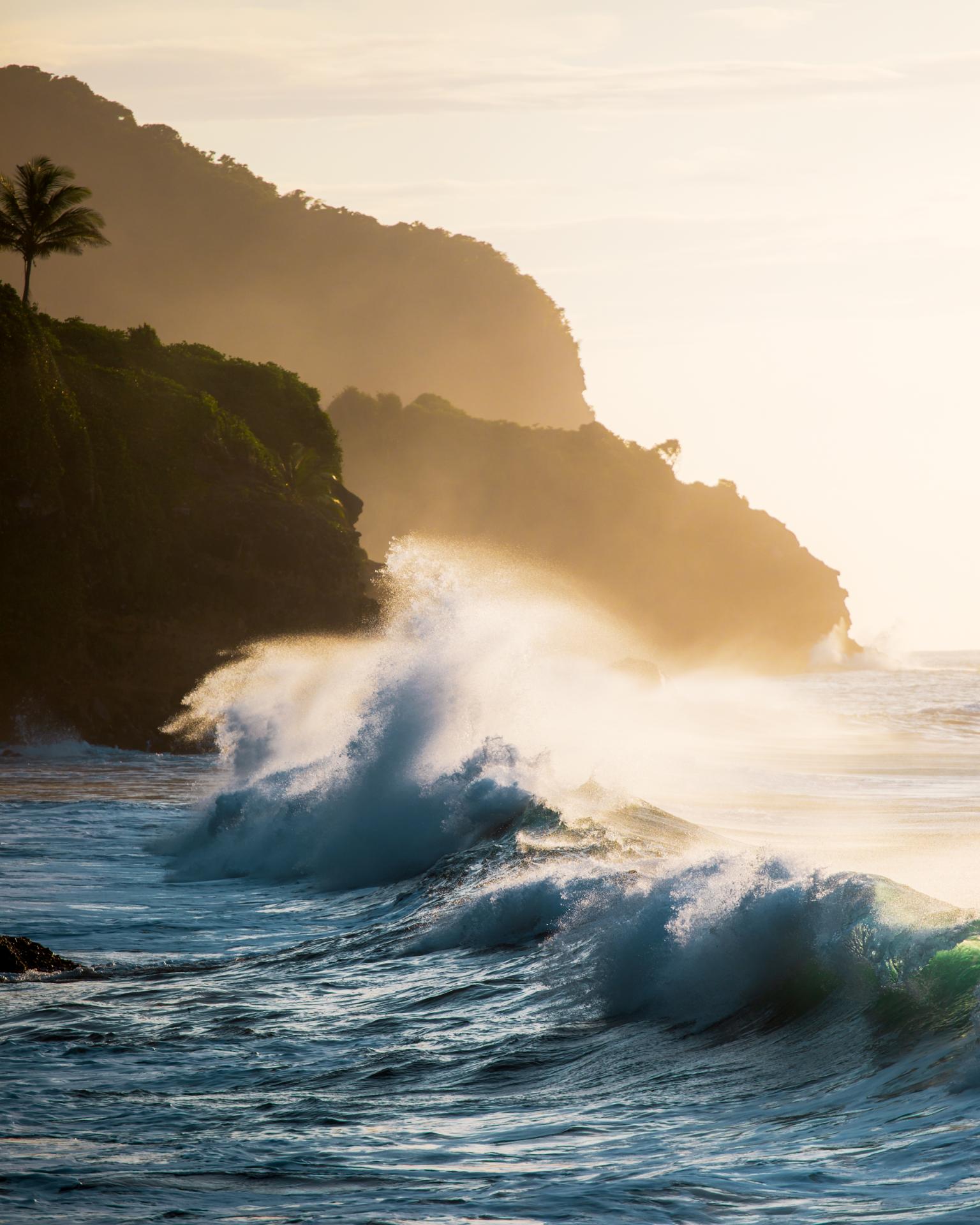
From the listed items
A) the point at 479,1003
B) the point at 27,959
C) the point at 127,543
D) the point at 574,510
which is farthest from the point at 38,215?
the point at 574,510

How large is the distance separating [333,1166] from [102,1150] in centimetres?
93

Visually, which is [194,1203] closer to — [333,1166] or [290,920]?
[333,1166]

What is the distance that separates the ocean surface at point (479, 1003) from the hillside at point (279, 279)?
114650 mm

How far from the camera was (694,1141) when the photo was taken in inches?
191

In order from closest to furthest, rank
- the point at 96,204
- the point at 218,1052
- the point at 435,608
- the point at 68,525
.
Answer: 1. the point at 218,1052
2. the point at 435,608
3. the point at 68,525
4. the point at 96,204

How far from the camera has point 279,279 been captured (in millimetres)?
135125

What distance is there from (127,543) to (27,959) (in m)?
28.4

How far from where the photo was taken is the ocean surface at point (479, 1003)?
4.45 meters

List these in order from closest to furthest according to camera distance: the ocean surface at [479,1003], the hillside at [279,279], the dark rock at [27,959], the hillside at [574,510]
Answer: the ocean surface at [479,1003] → the dark rock at [27,959] → the hillside at [574,510] → the hillside at [279,279]

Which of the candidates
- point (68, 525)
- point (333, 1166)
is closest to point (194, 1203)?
point (333, 1166)

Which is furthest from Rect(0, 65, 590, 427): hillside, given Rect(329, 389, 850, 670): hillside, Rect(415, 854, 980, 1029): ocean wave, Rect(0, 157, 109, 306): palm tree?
Rect(415, 854, 980, 1029): ocean wave

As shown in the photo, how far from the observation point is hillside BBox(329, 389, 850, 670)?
10906 centimetres

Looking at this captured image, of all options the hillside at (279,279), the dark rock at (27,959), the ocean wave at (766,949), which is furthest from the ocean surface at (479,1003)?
the hillside at (279,279)

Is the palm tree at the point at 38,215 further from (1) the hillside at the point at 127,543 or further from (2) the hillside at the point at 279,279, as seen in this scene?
(2) the hillside at the point at 279,279
